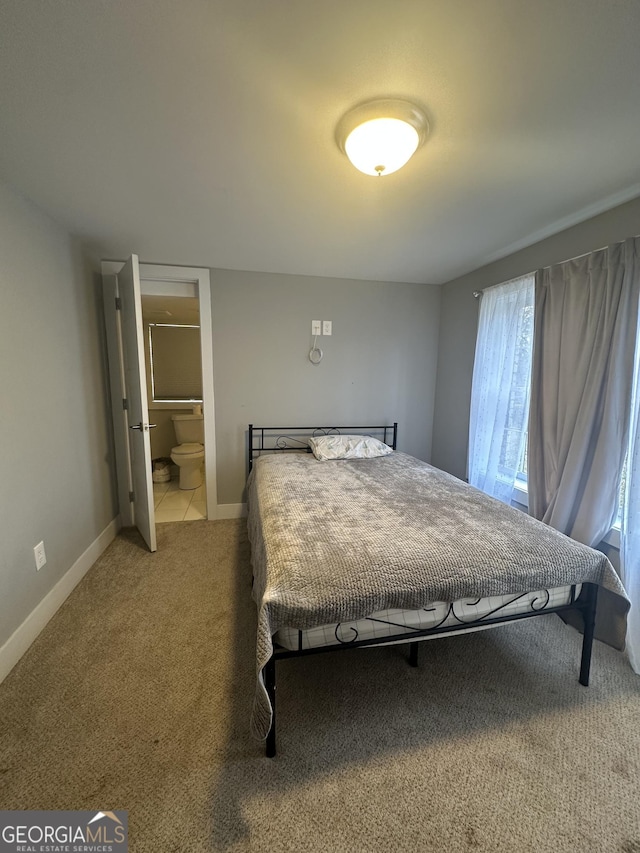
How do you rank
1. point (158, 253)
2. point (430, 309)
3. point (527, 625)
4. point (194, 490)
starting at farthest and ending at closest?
point (194, 490) < point (430, 309) < point (158, 253) < point (527, 625)

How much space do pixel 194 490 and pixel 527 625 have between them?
3548 millimetres

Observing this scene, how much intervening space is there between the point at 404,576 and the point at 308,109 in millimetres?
1786

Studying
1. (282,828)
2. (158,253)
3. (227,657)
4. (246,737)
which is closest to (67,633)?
(227,657)

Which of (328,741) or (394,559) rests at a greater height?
(394,559)

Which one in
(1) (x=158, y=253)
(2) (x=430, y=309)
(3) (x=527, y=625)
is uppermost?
(1) (x=158, y=253)

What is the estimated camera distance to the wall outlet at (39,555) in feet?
5.97

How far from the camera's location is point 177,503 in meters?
3.69

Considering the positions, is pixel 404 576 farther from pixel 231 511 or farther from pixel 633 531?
pixel 231 511

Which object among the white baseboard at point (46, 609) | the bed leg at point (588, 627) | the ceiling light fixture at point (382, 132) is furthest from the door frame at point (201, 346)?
the bed leg at point (588, 627)

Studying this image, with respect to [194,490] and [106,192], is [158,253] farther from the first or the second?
[194,490]

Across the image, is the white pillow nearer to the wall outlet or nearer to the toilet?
the toilet

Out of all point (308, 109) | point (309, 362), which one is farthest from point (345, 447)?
point (308, 109)

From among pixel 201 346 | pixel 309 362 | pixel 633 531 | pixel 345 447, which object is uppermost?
pixel 201 346

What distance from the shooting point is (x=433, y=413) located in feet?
11.9
